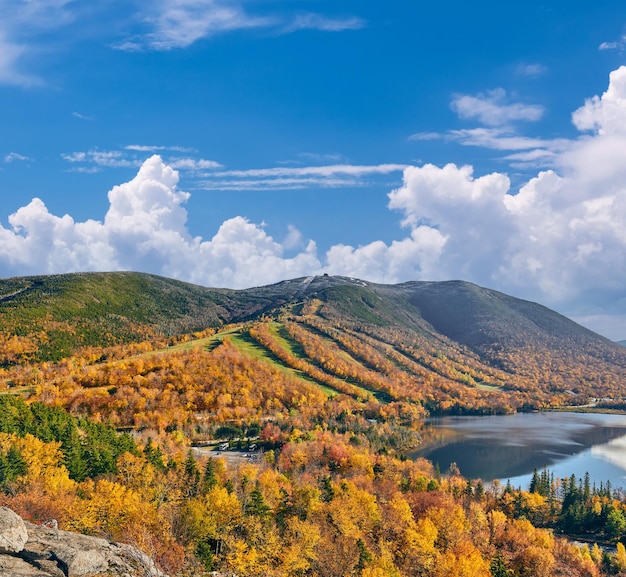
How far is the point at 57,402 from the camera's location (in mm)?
183500

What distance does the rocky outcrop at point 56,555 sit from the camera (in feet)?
89.5

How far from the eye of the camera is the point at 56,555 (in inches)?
1132

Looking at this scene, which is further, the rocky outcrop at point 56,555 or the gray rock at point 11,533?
the gray rock at point 11,533

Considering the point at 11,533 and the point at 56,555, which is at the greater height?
the point at 11,533

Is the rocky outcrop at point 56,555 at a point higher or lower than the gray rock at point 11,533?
lower

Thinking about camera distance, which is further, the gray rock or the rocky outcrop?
the gray rock

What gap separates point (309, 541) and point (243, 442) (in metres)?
117

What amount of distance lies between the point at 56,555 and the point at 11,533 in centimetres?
329

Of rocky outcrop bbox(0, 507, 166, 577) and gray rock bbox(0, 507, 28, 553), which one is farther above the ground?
gray rock bbox(0, 507, 28, 553)

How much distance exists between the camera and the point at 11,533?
29266 millimetres

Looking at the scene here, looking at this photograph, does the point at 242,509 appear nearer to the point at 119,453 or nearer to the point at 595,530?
the point at 119,453

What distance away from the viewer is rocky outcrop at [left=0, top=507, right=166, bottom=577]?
27283 millimetres

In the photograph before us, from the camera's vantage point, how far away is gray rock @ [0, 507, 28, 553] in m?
28.5

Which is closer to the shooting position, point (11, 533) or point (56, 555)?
point (56, 555)
